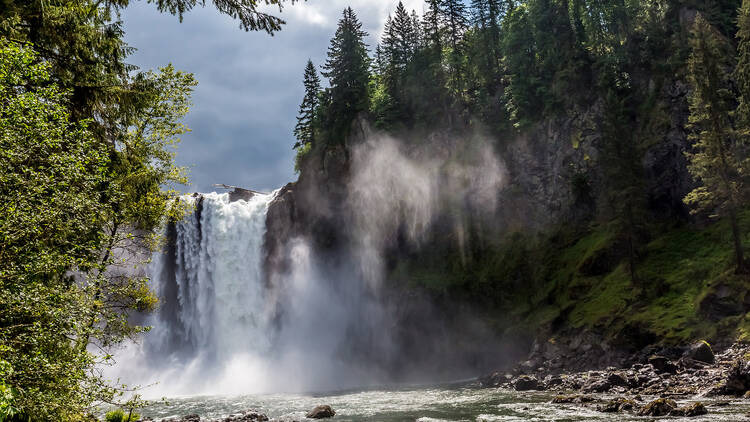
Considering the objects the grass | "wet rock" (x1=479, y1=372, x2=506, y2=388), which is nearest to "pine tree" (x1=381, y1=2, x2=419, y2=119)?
the grass

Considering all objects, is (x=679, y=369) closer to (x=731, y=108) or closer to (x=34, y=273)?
(x=731, y=108)

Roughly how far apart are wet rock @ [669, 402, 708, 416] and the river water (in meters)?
0.27

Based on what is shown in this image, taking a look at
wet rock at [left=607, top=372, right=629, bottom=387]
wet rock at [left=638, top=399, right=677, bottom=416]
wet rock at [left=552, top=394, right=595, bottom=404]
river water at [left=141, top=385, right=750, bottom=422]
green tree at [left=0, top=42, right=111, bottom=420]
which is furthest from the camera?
wet rock at [left=607, top=372, right=629, bottom=387]

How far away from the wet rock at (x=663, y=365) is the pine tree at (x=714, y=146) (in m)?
8.91

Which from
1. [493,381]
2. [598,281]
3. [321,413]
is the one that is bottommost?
[493,381]

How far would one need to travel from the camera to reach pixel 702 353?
2553 cm

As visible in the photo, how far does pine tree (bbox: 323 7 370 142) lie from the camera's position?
61.8 metres

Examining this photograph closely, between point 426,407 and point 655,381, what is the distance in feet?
38.1

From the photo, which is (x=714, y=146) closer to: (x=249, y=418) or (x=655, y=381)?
(x=655, y=381)

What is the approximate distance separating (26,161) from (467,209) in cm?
4551

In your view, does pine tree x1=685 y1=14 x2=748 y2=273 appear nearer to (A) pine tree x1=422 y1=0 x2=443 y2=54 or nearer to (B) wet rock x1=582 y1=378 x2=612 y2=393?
(B) wet rock x1=582 y1=378 x2=612 y2=393

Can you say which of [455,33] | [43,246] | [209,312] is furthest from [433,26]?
[43,246]

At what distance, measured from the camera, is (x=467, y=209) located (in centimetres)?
5097

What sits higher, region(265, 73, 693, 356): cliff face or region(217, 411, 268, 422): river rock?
region(265, 73, 693, 356): cliff face
